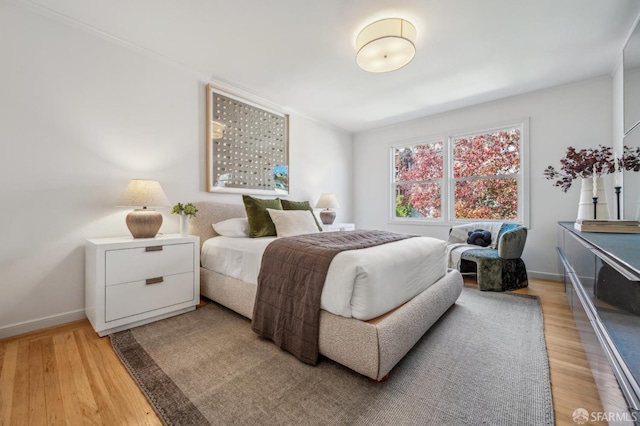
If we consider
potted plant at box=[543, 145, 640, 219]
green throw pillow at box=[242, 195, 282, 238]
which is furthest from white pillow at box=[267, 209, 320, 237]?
potted plant at box=[543, 145, 640, 219]

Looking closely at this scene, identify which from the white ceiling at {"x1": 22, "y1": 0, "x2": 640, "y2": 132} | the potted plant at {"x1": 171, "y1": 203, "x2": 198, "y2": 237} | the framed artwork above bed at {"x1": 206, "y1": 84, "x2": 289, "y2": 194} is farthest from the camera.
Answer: the framed artwork above bed at {"x1": 206, "y1": 84, "x2": 289, "y2": 194}

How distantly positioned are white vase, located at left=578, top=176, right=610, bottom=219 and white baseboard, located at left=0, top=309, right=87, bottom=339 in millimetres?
4404

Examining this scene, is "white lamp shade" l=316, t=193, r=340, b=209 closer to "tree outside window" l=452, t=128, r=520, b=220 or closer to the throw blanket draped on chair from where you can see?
the throw blanket draped on chair

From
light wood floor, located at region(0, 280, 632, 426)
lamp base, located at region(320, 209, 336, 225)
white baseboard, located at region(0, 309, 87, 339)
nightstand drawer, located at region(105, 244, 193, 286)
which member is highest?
lamp base, located at region(320, 209, 336, 225)

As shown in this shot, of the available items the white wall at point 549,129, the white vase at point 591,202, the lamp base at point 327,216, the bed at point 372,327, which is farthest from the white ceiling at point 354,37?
the bed at point 372,327

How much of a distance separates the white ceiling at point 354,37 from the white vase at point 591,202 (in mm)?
1307

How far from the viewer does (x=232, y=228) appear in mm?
2775

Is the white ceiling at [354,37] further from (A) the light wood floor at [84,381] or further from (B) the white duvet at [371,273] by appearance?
(A) the light wood floor at [84,381]

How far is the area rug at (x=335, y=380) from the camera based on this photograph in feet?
3.78

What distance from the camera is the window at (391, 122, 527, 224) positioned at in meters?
3.63

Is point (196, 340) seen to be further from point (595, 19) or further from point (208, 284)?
point (595, 19)

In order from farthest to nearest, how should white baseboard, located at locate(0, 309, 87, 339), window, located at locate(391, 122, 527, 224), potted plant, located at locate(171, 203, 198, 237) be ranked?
window, located at locate(391, 122, 527, 224)
potted plant, located at locate(171, 203, 198, 237)
white baseboard, located at locate(0, 309, 87, 339)

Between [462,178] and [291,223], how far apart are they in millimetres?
2908

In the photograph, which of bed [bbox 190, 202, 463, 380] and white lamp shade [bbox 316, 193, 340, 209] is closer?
bed [bbox 190, 202, 463, 380]
